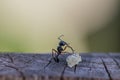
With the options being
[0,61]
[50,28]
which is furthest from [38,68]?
[50,28]

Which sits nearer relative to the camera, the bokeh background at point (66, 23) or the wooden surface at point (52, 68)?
Answer: the wooden surface at point (52, 68)

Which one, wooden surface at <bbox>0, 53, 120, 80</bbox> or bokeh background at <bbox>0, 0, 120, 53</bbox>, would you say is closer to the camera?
wooden surface at <bbox>0, 53, 120, 80</bbox>

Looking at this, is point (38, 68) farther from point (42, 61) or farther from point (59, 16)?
point (59, 16)

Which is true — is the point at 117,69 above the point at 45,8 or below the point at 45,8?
below

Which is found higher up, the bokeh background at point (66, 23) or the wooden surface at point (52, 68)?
the bokeh background at point (66, 23)

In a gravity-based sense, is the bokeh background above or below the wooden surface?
above
